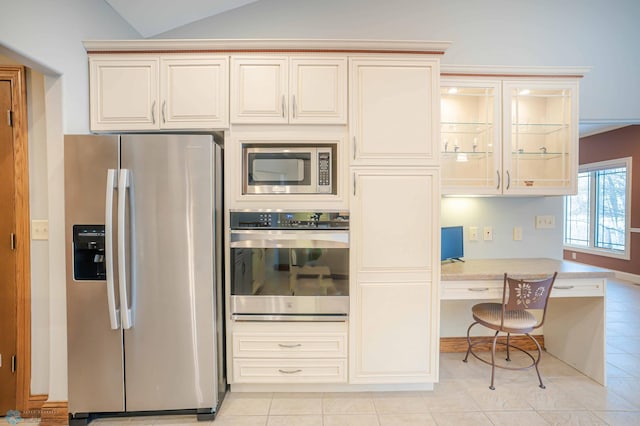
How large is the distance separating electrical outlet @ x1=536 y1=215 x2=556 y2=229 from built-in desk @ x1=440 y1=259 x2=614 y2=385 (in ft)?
1.04

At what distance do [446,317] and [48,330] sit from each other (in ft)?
10.0

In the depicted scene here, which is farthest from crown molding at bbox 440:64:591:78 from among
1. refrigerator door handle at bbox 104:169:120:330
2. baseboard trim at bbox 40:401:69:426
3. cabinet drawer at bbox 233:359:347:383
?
baseboard trim at bbox 40:401:69:426

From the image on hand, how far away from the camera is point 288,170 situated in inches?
81.0

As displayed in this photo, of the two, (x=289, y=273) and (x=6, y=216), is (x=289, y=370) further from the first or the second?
(x=6, y=216)

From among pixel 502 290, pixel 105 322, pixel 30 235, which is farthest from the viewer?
pixel 502 290

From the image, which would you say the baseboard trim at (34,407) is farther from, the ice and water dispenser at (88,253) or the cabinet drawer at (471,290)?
the cabinet drawer at (471,290)

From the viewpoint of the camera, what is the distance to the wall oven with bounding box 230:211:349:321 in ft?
6.56

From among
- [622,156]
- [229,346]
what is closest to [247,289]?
[229,346]

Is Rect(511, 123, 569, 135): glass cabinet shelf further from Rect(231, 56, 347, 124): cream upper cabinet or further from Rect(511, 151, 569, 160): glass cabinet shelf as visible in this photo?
Rect(231, 56, 347, 124): cream upper cabinet

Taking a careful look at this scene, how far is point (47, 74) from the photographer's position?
73.2 inches

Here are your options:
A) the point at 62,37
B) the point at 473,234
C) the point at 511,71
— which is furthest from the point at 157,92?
the point at 473,234

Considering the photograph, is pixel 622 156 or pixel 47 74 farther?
pixel 622 156

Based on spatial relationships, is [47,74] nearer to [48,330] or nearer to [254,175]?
[254,175]

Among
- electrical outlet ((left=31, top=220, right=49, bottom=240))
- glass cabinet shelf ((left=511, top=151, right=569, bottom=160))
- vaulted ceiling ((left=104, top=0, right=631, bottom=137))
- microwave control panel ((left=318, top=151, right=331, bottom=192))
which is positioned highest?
vaulted ceiling ((left=104, top=0, right=631, bottom=137))
